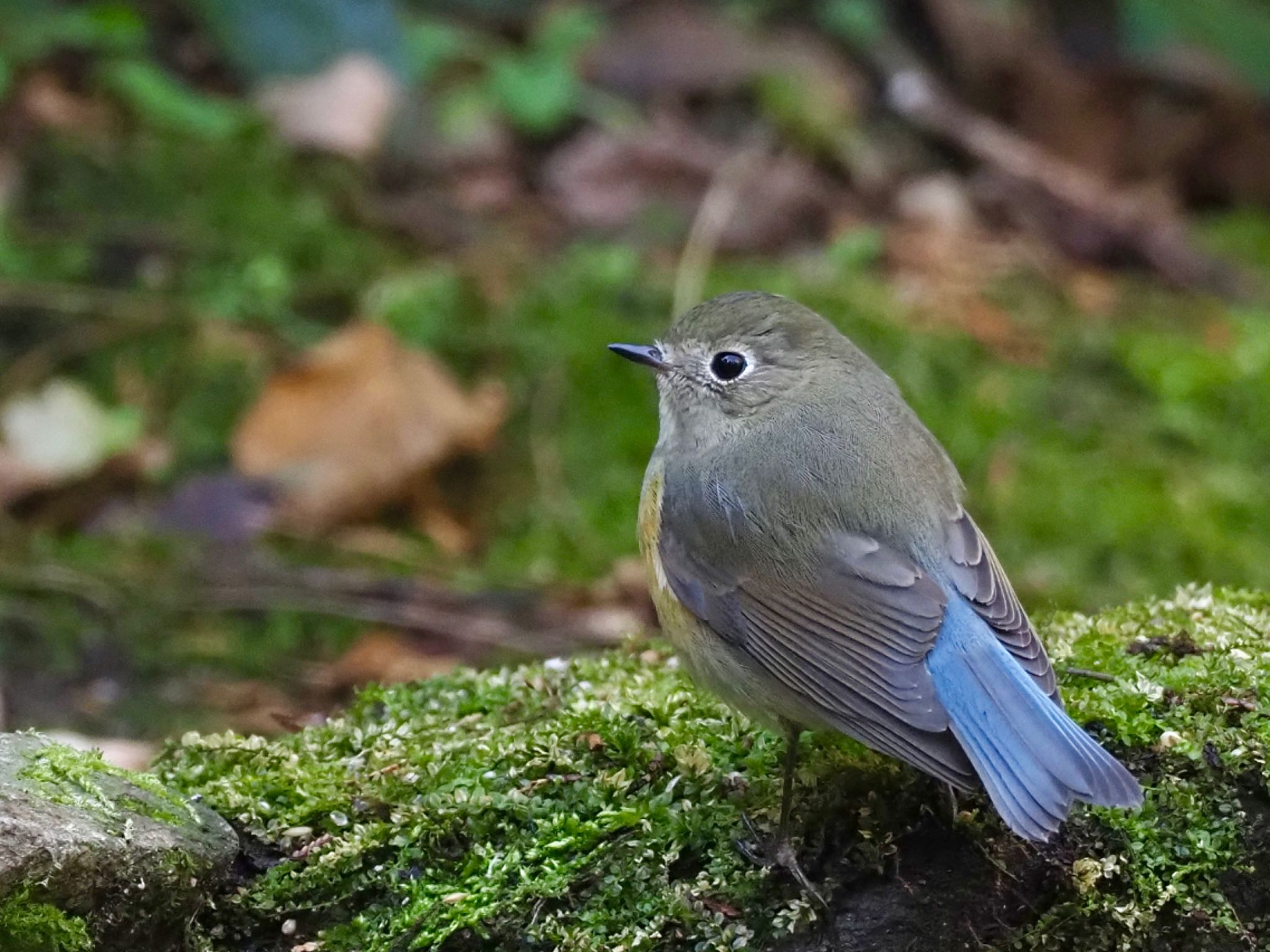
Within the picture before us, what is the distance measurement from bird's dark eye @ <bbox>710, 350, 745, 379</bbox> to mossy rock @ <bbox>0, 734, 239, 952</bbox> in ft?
5.02

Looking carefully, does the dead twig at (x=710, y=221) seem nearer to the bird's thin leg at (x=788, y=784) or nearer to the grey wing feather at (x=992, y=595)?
the grey wing feather at (x=992, y=595)

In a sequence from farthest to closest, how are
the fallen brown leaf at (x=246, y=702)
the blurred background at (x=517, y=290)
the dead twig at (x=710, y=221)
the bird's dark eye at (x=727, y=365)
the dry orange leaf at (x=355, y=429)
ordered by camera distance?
the dead twig at (x=710, y=221) → the dry orange leaf at (x=355, y=429) → the blurred background at (x=517, y=290) → the fallen brown leaf at (x=246, y=702) → the bird's dark eye at (x=727, y=365)

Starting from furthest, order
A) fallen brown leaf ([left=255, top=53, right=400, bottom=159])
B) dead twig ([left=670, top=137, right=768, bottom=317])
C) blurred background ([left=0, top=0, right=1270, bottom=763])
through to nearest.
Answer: fallen brown leaf ([left=255, top=53, right=400, bottom=159])
dead twig ([left=670, top=137, right=768, bottom=317])
blurred background ([left=0, top=0, right=1270, bottom=763])

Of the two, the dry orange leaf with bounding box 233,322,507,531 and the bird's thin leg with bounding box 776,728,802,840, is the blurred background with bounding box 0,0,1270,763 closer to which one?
the dry orange leaf with bounding box 233,322,507,531

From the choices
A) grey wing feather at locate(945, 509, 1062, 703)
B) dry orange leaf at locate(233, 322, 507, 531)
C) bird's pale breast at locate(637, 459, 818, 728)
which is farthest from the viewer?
dry orange leaf at locate(233, 322, 507, 531)

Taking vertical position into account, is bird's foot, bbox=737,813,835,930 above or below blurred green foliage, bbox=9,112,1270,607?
below

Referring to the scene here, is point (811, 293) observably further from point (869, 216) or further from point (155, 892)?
point (155, 892)

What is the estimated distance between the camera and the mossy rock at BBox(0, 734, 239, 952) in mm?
2529

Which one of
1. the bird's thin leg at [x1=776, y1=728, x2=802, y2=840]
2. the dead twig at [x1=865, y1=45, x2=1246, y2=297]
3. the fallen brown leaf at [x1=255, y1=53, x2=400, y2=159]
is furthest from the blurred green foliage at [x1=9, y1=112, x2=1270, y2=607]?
the bird's thin leg at [x1=776, y1=728, x2=802, y2=840]

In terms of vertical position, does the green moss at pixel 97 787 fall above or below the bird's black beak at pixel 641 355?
below

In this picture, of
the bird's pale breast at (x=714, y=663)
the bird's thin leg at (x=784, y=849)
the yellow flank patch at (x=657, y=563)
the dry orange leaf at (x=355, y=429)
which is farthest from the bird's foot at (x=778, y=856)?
the dry orange leaf at (x=355, y=429)

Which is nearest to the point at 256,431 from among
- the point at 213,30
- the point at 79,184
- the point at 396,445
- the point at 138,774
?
the point at 396,445

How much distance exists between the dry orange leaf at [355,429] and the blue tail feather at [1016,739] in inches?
129

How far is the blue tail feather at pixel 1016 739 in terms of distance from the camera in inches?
102
